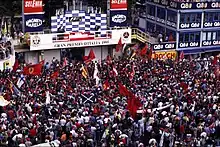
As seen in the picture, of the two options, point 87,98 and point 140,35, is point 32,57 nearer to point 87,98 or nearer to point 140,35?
point 140,35

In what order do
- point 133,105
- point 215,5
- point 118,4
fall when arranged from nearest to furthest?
point 133,105
point 118,4
point 215,5

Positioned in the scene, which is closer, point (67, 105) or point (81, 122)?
point (81, 122)

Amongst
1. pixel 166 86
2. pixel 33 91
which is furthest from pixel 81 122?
pixel 166 86

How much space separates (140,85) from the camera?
30.4 metres

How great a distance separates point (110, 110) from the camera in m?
25.1

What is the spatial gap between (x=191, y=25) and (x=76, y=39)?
32.9ft

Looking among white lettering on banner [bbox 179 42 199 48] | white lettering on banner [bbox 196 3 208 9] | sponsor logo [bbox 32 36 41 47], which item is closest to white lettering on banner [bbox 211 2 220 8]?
white lettering on banner [bbox 196 3 208 9]

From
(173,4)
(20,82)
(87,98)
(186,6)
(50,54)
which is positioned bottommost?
(50,54)

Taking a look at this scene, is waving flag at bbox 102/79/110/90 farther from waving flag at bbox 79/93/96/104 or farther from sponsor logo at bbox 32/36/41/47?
sponsor logo at bbox 32/36/41/47

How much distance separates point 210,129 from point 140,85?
24.0 ft

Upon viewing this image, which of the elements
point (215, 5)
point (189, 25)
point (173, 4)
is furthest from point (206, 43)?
point (173, 4)

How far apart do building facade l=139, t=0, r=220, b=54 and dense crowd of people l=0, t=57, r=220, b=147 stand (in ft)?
37.5

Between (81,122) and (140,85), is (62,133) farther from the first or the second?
(140,85)

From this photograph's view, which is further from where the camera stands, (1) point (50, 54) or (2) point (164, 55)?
(2) point (164, 55)
